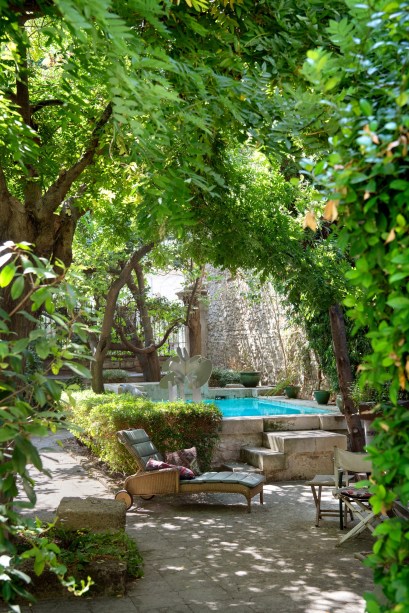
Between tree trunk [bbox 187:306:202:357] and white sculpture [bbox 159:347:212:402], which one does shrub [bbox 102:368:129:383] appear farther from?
white sculpture [bbox 159:347:212:402]

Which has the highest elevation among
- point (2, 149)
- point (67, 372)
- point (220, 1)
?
point (220, 1)

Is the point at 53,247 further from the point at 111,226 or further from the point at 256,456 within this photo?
the point at 256,456

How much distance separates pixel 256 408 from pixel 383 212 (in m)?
14.0

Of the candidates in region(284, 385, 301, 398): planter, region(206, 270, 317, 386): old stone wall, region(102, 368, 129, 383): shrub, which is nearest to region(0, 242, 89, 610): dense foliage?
region(206, 270, 317, 386): old stone wall

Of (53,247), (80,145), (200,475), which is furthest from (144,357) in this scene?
(53,247)

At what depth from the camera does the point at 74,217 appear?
6.27 meters

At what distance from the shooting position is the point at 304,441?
32.2ft

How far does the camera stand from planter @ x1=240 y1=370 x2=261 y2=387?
1767 centimetres

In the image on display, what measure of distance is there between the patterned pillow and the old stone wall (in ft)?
21.2

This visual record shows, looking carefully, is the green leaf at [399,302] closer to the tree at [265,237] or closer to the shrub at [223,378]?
the tree at [265,237]

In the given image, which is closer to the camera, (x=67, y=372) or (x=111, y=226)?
(x=111, y=226)

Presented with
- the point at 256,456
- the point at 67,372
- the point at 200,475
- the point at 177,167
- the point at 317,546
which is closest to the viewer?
the point at 177,167

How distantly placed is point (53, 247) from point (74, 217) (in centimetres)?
48

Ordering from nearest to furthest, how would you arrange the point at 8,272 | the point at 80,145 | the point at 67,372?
1. the point at 8,272
2. the point at 80,145
3. the point at 67,372
